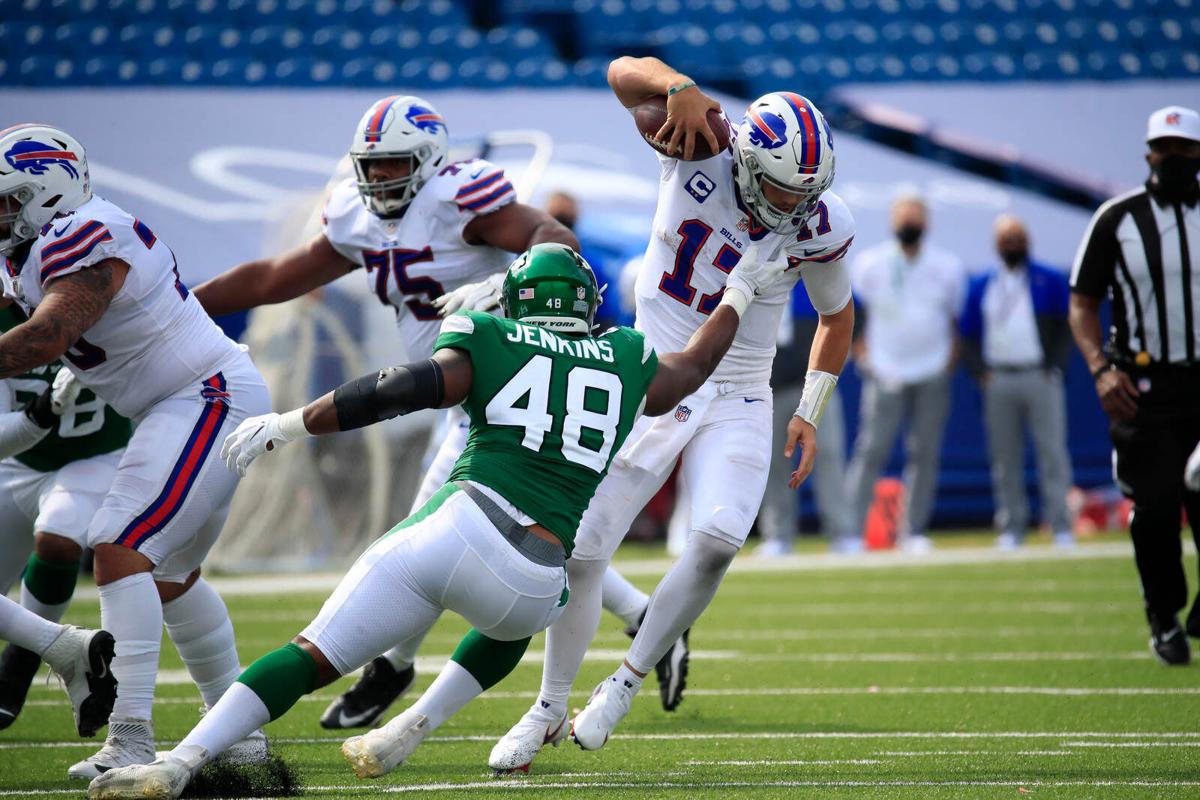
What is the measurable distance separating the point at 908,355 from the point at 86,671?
7.45 metres

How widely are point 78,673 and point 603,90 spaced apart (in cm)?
1022

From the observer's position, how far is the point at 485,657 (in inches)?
152

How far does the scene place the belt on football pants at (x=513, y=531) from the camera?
3.55 m

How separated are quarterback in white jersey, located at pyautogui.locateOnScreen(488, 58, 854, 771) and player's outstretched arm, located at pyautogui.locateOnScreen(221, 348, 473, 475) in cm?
98

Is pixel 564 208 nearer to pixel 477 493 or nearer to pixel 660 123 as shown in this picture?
pixel 660 123

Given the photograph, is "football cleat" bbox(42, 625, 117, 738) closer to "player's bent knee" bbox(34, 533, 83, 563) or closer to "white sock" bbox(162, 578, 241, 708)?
"white sock" bbox(162, 578, 241, 708)

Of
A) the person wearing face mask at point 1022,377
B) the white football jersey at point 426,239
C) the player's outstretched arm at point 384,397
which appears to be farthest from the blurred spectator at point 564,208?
the player's outstretched arm at point 384,397

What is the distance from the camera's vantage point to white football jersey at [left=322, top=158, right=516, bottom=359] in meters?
4.97

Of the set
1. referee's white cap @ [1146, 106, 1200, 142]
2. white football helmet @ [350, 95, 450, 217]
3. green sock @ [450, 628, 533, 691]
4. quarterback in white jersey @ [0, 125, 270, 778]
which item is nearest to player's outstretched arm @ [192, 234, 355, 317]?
white football helmet @ [350, 95, 450, 217]

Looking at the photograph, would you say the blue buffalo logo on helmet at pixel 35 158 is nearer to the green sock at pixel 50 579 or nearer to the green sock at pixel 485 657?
the green sock at pixel 50 579

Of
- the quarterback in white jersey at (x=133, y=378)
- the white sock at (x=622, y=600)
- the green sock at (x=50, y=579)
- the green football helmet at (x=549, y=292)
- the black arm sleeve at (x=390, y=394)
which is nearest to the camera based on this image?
the black arm sleeve at (x=390, y=394)

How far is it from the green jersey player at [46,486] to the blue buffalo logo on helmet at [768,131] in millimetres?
2073

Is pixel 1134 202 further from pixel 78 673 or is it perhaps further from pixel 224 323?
pixel 224 323

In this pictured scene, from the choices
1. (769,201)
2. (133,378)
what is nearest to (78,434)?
(133,378)
